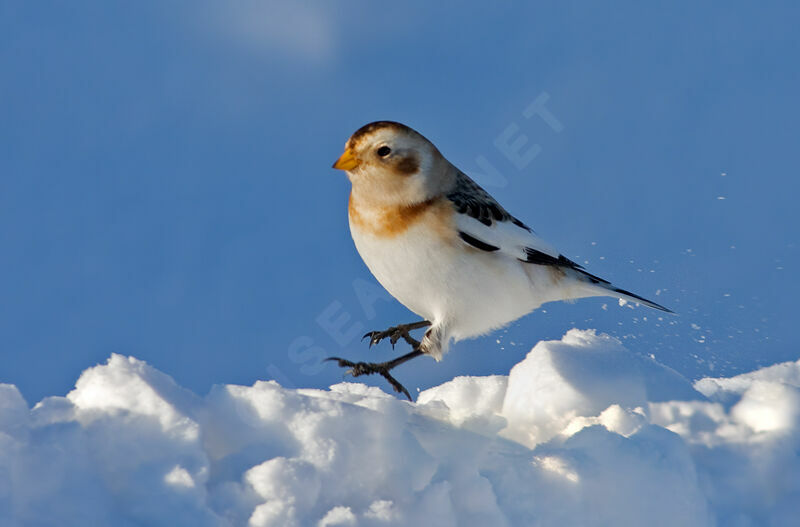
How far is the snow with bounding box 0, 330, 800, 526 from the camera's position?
3.60m

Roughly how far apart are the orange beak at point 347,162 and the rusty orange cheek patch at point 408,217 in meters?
0.32

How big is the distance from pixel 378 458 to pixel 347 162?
6.92 ft

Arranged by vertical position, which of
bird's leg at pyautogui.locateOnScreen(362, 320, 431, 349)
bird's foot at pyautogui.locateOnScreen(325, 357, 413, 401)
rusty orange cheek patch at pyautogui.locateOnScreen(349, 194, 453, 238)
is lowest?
bird's foot at pyautogui.locateOnScreen(325, 357, 413, 401)

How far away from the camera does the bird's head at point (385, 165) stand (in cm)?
536

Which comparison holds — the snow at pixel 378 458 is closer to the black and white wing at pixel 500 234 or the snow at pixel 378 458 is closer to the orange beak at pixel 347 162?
the black and white wing at pixel 500 234

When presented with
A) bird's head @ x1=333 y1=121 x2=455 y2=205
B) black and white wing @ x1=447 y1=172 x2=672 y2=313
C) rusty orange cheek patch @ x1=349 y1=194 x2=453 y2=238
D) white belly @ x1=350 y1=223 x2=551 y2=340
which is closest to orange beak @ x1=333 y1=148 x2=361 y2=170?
bird's head @ x1=333 y1=121 x2=455 y2=205

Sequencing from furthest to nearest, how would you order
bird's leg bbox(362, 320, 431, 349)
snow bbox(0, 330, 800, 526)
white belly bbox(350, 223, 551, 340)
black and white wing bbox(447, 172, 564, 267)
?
bird's leg bbox(362, 320, 431, 349) < black and white wing bbox(447, 172, 564, 267) < white belly bbox(350, 223, 551, 340) < snow bbox(0, 330, 800, 526)

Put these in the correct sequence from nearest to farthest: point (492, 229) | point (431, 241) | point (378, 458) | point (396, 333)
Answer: point (378, 458) < point (431, 241) < point (492, 229) < point (396, 333)

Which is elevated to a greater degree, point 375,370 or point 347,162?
point 347,162

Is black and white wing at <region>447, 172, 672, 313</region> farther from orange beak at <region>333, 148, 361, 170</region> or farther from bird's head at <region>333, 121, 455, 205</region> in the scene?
orange beak at <region>333, 148, 361, 170</region>

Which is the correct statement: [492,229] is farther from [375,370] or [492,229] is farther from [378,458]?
[378,458]

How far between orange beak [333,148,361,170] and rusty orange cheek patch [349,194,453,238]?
0.32 meters

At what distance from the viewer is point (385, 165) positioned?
5.35 m

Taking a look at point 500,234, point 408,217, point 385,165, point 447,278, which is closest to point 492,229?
point 500,234
